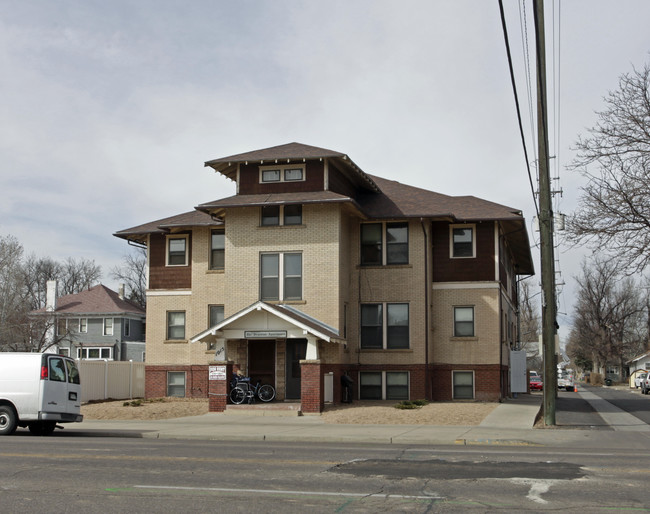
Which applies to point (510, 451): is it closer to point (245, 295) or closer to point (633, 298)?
point (245, 295)

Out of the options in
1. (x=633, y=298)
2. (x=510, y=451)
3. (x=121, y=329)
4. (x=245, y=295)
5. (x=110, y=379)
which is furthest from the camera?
(x=633, y=298)

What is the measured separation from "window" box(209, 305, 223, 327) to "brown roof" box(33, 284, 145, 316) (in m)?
29.4

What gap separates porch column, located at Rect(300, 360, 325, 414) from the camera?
25.1 meters

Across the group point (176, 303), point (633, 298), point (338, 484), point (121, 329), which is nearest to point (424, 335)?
point (176, 303)

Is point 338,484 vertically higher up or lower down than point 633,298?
lower down

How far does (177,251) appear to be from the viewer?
34.1 metres

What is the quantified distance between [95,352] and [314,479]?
5345 centimetres

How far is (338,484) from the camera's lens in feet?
33.9

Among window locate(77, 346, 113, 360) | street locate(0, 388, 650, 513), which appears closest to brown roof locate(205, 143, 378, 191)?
street locate(0, 388, 650, 513)

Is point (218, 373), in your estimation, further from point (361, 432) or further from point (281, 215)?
point (361, 432)

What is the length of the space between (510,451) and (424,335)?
14952mm

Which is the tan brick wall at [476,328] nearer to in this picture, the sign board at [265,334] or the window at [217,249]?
the sign board at [265,334]

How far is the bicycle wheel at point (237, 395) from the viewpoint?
2689cm

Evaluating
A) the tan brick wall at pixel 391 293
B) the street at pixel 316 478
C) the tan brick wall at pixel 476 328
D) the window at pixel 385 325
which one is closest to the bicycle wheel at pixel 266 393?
the tan brick wall at pixel 391 293
